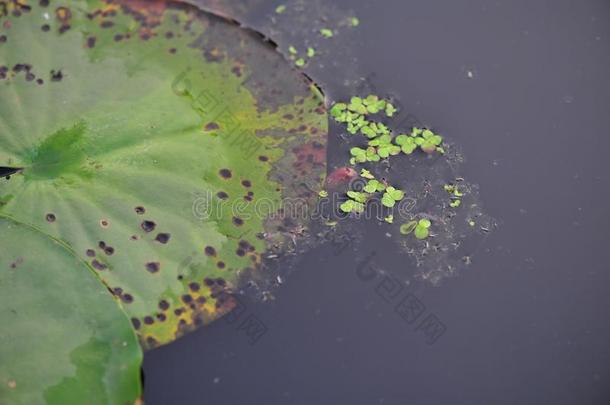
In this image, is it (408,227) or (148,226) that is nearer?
(148,226)

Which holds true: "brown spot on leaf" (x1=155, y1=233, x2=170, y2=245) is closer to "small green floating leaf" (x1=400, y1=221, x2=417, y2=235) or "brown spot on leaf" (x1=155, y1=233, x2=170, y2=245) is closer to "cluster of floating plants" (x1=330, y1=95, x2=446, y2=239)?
"cluster of floating plants" (x1=330, y1=95, x2=446, y2=239)

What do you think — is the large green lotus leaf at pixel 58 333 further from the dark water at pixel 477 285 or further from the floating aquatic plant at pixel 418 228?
the floating aquatic plant at pixel 418 228

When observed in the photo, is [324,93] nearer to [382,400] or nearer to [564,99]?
[564,99]

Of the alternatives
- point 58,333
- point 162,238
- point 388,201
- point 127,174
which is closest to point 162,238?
point 162,238

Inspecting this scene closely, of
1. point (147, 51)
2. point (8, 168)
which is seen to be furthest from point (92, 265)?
point (147, 51)

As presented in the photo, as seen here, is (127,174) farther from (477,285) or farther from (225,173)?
(477,285)
